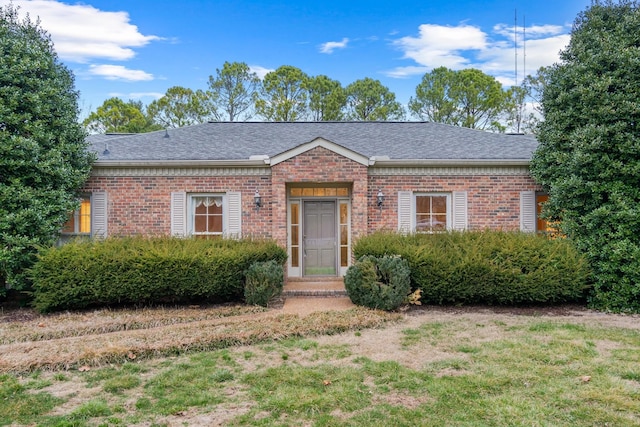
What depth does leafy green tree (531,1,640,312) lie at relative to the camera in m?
8.03

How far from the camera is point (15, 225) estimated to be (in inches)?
323

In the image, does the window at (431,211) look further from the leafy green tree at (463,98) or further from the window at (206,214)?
the leafy green tree at (463,98)

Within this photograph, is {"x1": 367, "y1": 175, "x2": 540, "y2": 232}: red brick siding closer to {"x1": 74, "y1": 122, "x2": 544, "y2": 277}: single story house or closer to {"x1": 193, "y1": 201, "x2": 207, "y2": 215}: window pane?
{"x1": 74, "y1": 122, "x2": 544, "y2": 277}: single story house

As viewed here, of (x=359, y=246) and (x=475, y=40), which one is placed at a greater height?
(x=475, y=40)

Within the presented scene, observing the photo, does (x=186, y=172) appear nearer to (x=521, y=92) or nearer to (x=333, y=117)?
(x=333, y=117)

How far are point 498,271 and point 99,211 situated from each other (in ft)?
30.8

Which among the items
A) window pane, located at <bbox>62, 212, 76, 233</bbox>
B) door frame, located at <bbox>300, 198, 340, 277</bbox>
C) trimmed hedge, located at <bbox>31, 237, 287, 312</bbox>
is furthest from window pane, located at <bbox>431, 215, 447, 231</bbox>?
window pane, located at <bbox>62, 212, 76, 233</bbox>

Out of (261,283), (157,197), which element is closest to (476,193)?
(261,283)

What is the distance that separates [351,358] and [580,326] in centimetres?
419

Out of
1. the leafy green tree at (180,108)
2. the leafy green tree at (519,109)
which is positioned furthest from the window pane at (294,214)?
the leafy green tree at (519,109)

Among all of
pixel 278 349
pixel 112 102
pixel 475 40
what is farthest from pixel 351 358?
pixel 112 102

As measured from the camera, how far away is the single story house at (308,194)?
1023cm

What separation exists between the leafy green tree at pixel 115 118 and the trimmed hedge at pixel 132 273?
20.0 metres

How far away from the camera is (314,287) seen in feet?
32.2
